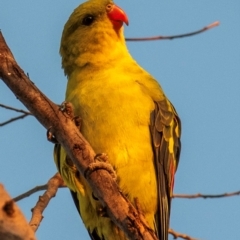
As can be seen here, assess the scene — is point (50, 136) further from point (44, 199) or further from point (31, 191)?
point (31, 191)

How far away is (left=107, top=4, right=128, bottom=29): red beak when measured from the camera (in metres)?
4.97

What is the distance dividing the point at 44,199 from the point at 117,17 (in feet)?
6.18

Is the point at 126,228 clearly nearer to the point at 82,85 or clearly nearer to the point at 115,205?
the point at 115,205

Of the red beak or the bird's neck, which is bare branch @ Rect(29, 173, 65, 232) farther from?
the red beak

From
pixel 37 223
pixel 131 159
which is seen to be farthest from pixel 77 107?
pixel 37 223

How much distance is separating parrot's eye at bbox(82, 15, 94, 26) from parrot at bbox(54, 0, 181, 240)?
14.3 inches

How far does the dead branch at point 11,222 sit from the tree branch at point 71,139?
4.46 ft

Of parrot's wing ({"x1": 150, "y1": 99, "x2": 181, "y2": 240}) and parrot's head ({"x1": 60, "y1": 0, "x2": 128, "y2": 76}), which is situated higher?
parrot's head ({"x1": 60, "y1": 0, "x2": 128, "y2": 76})

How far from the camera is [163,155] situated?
436cm

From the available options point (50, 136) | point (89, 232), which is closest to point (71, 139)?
point (50, 136)

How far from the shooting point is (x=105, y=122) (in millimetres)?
4105

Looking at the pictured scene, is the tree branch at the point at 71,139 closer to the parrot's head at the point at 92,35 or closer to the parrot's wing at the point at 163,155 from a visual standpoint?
the parrot's wing at the point at 163,155

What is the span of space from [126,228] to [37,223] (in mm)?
803

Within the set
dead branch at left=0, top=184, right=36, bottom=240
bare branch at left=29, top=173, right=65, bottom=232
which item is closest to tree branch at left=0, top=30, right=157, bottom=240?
bare branch at left=29, top=173, right=65, bottom=232
